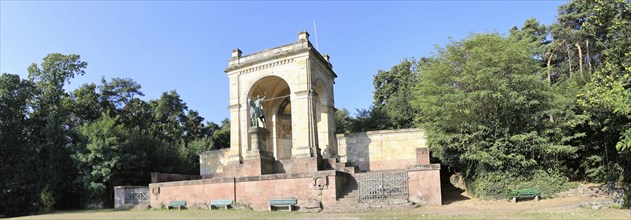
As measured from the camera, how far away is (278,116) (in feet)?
93.9

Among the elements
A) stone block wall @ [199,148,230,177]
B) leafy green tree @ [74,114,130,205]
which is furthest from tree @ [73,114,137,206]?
stone block wall @ [199,148,230,177]

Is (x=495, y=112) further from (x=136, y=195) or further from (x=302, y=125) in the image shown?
(x=136, y=195)

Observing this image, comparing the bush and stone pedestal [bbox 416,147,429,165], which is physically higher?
stone pedestal [bbox 416,147,429,165]

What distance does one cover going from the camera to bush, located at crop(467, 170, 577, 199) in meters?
17.4

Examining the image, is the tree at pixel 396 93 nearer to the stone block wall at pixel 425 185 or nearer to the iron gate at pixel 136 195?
the stone block wall at pixel 425 185

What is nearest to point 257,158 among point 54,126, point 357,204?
point 357,204

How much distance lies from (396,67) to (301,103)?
18679 mm

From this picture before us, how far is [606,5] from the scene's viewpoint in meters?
15.5

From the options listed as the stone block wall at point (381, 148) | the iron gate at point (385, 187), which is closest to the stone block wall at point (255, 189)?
the iron gate at point (385, 187)

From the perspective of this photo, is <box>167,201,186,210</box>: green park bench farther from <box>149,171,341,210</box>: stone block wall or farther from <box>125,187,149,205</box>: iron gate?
<box>125,187,149,205</box>: iron gate

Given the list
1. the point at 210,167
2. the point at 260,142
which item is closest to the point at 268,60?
the point at 260,142

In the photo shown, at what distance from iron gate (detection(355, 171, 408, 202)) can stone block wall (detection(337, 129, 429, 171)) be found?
351 inches

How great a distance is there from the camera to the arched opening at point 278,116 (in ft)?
90.5

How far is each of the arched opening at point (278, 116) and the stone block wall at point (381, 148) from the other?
355 cm
